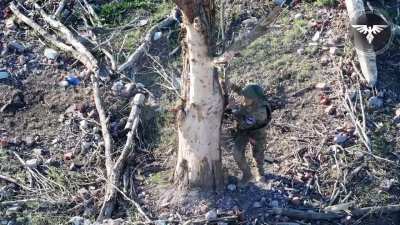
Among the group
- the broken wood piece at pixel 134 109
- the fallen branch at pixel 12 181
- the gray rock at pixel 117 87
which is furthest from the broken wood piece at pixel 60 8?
the fallen branch at pixel 12 181

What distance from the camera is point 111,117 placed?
5.92m

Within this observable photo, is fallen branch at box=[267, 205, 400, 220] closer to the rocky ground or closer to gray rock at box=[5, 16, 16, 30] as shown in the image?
the rocky ground

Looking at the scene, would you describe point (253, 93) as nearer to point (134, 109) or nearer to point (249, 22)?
point (134, 109)

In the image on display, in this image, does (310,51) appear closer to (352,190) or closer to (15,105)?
(352,190)

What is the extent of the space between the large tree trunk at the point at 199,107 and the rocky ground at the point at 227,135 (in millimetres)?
184

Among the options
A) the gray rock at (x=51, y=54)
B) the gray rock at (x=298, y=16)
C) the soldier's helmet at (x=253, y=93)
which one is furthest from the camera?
the gray rock at (x=298, y=16)

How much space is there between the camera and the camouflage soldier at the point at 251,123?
16.0 feet

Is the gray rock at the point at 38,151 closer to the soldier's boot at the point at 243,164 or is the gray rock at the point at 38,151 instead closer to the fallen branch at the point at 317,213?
the soldier's boot at the point at 243,164

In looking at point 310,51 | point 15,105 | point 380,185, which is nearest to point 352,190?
point 380,185

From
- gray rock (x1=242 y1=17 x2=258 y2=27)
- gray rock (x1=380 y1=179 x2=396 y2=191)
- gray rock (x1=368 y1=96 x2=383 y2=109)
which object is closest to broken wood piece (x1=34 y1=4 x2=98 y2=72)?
gray rock (x1=242 y1=17 x2=258 y2=27)

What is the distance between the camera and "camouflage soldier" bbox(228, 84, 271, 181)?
4875 millimetres

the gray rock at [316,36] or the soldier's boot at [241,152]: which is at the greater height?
the gray rock at [316,36]

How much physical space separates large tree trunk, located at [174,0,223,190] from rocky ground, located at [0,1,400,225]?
0.61 ft

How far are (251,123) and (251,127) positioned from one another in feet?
0.14
